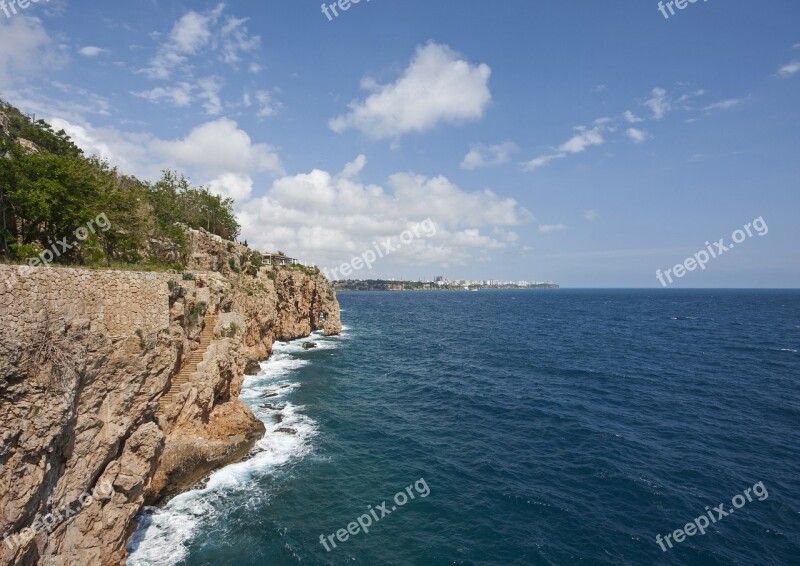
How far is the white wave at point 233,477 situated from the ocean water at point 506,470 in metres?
0.13

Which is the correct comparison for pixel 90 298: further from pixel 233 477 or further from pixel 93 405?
pixel 233 477

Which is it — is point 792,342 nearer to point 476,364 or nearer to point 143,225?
point 476,364

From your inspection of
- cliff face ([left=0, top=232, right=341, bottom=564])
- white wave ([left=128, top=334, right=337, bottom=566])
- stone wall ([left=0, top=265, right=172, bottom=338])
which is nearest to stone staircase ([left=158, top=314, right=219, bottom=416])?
cliff face ([left=0, top=232, right=341, bottom=564])

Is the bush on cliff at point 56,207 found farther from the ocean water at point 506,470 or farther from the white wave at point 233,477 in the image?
the ocean water at point 506,470

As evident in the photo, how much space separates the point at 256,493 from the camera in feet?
82.1

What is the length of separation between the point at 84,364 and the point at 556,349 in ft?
226

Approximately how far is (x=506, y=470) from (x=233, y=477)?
777 inches

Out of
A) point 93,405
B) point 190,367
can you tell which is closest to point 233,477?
point 190,367

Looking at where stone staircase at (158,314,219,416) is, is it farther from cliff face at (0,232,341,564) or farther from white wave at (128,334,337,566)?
white wave at (128,334,337,566)

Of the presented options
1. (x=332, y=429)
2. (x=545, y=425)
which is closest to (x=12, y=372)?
(x=332, y=429)

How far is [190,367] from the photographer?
86.7 feet

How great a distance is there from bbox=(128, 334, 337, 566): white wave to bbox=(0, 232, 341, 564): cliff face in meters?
1.41

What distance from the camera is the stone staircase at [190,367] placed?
24016 mm

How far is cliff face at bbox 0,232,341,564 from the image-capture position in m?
13.4
